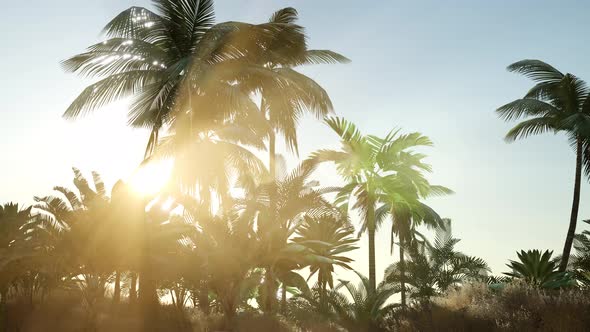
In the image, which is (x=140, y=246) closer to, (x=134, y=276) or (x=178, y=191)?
(x=178, y=191)

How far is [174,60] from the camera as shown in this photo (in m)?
16.9

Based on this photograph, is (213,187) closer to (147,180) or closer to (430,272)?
(147,180)

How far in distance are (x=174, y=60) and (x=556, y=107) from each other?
756 inches

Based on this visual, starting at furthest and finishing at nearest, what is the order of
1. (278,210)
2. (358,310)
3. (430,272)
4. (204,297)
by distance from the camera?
(430,272), (204,297), (278,210), (358,310)

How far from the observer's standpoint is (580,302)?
9727mm

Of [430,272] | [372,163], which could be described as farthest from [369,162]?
[430,272]

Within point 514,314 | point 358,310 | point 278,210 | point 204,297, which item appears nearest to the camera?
point 514,314

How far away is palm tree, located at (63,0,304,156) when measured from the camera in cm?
1576

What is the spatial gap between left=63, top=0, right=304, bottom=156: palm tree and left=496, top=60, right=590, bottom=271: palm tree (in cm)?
1342

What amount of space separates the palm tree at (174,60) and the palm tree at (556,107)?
13420 millimetres

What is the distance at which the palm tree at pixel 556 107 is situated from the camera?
897 inches

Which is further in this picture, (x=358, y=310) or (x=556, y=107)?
(x=556, y=107)

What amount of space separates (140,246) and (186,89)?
5.86 m

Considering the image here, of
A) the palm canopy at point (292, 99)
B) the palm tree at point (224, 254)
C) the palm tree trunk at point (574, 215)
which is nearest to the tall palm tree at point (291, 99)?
the palm canopy at point (292, 99)
